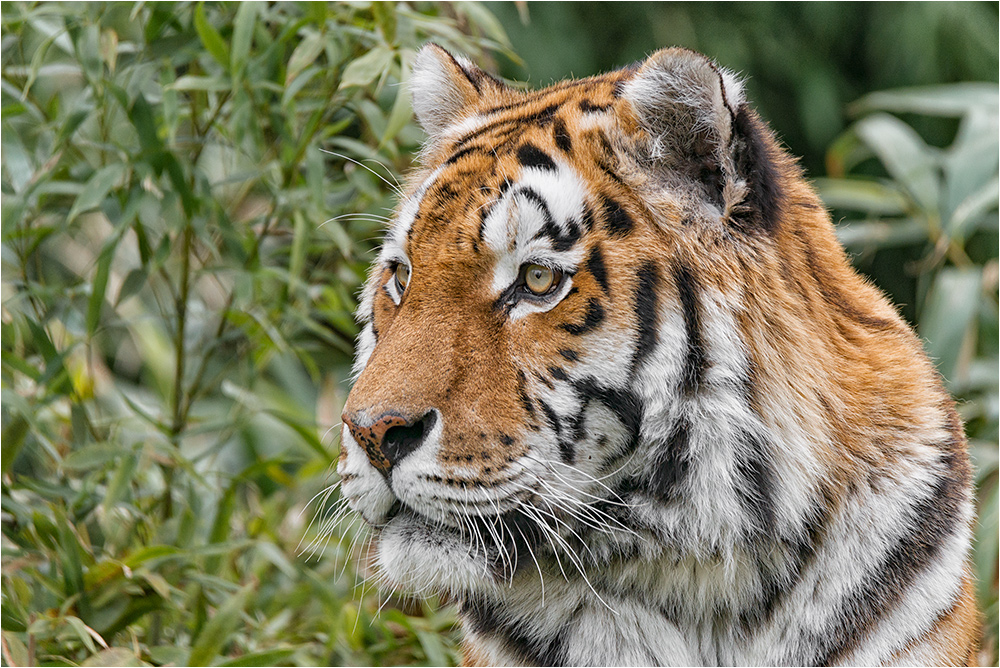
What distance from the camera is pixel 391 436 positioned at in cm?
153

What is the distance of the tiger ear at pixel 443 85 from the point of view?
208 centimetres

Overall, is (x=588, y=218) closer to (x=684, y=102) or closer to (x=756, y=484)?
(x=684, y=102)

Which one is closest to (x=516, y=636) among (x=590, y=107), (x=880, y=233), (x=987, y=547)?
(x=590, y=107)

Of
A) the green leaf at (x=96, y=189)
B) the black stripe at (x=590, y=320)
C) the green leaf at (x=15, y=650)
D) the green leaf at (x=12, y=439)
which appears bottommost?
the green leaf at (x=15, y=650)

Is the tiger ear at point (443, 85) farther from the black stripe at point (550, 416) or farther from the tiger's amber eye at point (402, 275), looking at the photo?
the black stripe at point (550, 416)

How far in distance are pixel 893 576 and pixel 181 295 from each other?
1.86m

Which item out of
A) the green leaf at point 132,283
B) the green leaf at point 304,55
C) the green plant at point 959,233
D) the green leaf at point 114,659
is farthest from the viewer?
the green plant at point 959,233

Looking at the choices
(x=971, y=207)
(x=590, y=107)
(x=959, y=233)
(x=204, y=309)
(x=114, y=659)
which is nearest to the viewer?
(x=590, y=107)

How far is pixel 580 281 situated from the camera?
5.17 ft

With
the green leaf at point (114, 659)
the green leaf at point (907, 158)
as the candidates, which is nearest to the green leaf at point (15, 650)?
the green leaf at point (114, 659)

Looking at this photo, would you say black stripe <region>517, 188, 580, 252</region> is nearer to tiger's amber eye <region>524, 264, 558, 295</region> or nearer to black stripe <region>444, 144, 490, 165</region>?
tiger's amber eye <region>524, 264, 558, 295</region>

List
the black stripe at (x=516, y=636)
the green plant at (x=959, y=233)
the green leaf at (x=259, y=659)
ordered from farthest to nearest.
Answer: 1. the green plant at (x=959, y=233)
2. the green leaf at (x=259, y=659)
3. the black stripe at (x=516, y=636)

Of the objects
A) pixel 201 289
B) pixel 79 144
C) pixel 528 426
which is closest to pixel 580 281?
pixel 528 426

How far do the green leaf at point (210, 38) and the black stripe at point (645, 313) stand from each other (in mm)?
1209
